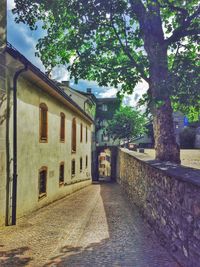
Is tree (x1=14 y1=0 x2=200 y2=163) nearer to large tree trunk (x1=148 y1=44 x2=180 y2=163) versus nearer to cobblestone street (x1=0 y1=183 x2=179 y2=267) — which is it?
large tree trunk (x1=148 y1=44 x2=180 y2=163)

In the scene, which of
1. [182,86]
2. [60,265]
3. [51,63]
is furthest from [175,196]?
[51,63]

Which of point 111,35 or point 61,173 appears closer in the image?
point 111,35

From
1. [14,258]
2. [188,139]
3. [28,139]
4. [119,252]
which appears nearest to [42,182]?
[28,139]

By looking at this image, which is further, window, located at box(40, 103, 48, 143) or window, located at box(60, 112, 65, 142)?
window, located at box(60, 112, 65, 142)

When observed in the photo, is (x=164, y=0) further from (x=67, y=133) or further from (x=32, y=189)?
(x=67, y=133)

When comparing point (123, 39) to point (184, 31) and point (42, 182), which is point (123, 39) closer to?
point (184, 31)

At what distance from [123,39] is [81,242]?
364 inches

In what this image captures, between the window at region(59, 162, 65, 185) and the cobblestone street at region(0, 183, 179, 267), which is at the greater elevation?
the window at region(59, 162, 65, 185)

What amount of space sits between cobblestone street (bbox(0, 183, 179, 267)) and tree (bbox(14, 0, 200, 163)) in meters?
3.68

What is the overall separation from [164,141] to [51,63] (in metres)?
6.09

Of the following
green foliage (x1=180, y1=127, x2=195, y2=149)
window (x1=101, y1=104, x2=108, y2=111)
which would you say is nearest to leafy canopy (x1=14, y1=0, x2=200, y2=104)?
green foliage (x1=180, y1=127, x2=195, y2=149)

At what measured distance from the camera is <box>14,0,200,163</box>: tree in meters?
11.4

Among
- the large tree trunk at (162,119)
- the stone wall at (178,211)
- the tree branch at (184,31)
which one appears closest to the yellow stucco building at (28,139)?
the large tree trunk at (162,119)

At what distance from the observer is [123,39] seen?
1402cm
